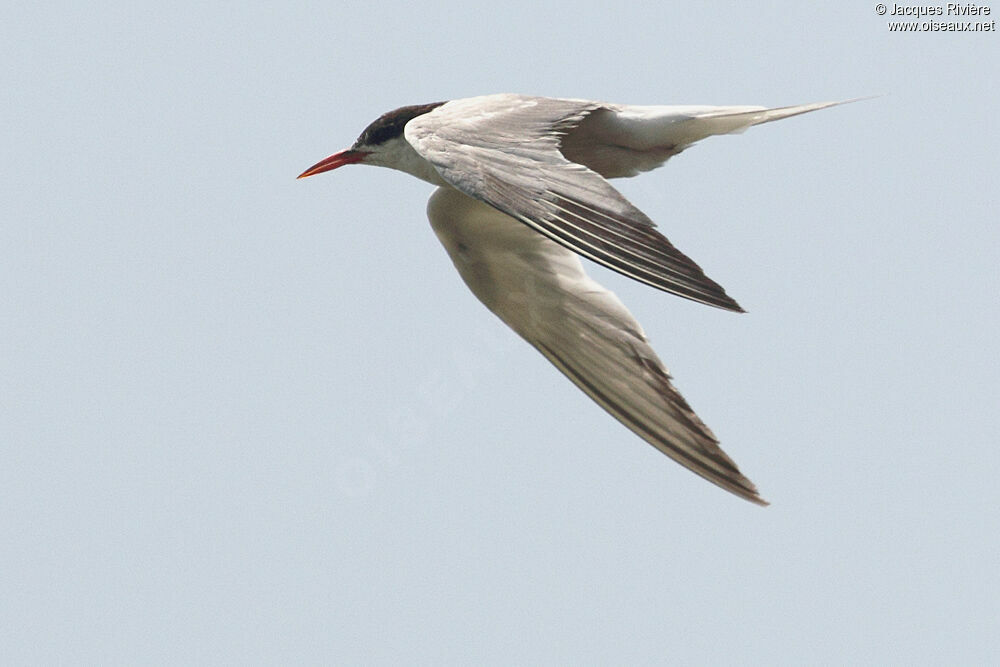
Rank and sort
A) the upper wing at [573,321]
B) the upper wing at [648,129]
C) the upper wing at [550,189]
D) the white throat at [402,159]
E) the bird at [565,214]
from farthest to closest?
the white throat at [402,159]
the upper wing at [648,129]
the upper wing at [573,321]
the bird at [565,214]
the upper wing at [550,189]

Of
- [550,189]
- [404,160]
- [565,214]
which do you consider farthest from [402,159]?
[565,214]

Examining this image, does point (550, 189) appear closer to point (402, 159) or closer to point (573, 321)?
point (573, 321)

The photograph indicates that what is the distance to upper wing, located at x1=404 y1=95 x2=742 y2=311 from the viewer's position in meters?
5.92

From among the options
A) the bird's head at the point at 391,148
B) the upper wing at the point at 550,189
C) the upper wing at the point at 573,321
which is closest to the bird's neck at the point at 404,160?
the bird's head at the point at 391,148

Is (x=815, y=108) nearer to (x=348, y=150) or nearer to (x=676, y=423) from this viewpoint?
(x=676, y=423)

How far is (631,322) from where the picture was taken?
25.8ft

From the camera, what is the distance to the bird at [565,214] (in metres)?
6.21

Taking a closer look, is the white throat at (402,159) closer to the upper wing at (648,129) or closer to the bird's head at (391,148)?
the bird's head at (391,148)

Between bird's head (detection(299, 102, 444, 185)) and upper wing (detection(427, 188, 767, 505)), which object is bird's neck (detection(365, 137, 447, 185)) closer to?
bird's head (detection(299, 102, 444, 185))

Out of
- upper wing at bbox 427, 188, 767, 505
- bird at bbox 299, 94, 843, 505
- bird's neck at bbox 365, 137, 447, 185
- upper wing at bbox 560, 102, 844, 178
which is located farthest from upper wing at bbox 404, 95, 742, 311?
upper wing at bbox 427, 188, 767, 505

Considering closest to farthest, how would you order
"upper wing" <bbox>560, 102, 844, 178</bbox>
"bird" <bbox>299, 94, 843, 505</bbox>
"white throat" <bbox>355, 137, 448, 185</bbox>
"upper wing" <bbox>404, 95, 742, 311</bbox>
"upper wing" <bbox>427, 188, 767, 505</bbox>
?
"upper wing" <bbox>404, 95, 742, 311</bbox> < "bird" <bbox>299, 94, 843, 505</bbox> < "upper wing" <bbox>427, 188, 767, 505</bbox> < "upper wing" <bbox>560, 102, 844, 178</bbox> < "white throat" <bbox>355, 137, 448, 185</bbox>

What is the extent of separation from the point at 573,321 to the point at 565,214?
191 centimetres

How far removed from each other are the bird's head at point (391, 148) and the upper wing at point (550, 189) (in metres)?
0.84

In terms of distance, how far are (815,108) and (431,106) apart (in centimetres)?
222
